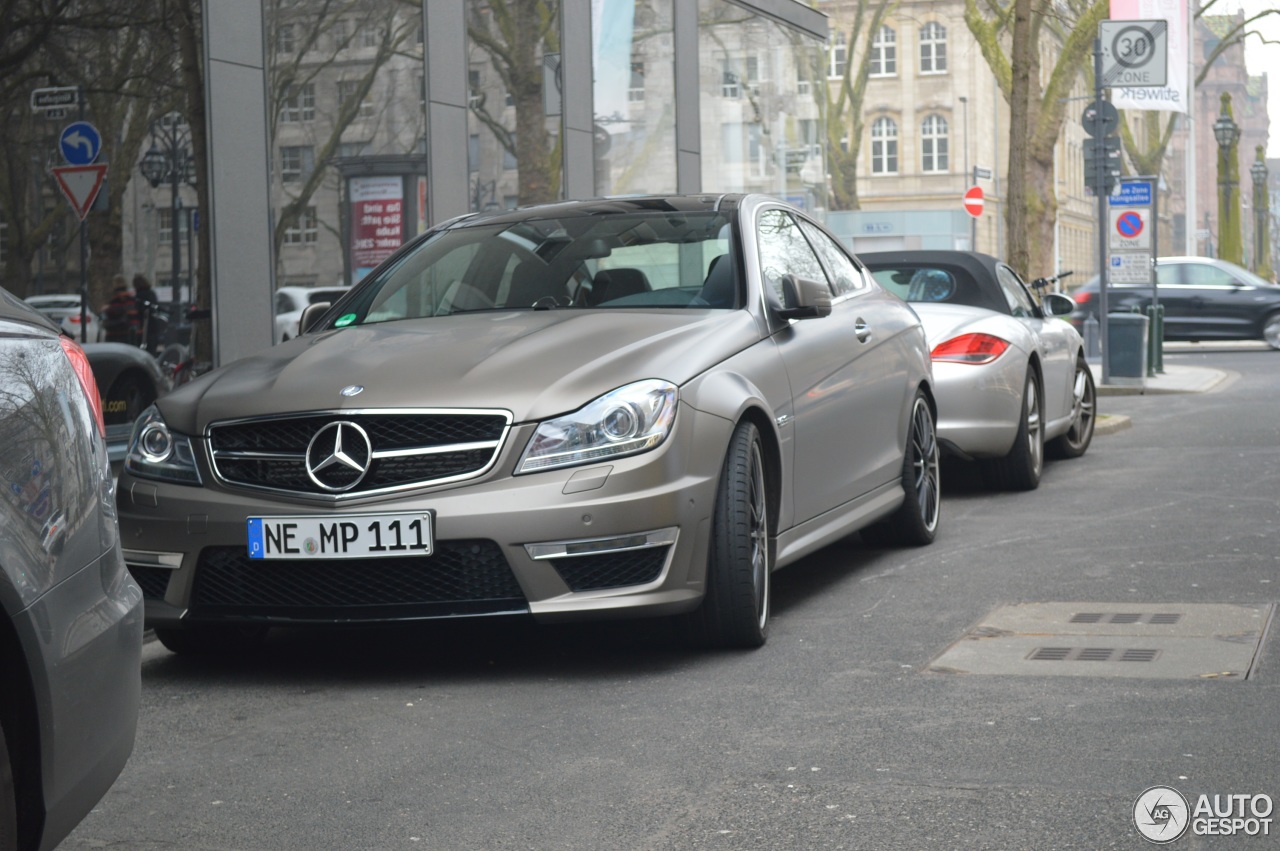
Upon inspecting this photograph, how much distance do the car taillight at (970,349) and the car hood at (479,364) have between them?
13.5 ft

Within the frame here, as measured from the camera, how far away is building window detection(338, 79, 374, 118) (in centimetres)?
1398

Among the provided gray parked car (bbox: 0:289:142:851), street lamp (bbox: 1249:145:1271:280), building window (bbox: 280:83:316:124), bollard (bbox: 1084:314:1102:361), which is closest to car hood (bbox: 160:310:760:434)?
gray parked car (bbox: 0:289:142:851)

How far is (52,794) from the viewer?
3.03 meters

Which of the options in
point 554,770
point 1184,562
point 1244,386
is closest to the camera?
point 554,770

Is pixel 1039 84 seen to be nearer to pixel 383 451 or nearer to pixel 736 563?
pixel 736 563

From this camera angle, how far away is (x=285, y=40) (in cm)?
1314

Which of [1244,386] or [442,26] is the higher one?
[442,26]

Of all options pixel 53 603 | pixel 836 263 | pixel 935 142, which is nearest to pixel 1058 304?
pixel 836 263

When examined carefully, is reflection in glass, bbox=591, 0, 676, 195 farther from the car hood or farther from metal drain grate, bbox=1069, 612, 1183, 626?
metal drain grate, bbox=1069, 612, 1183, 626

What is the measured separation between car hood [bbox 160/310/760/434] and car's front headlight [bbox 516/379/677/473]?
4 centimetres

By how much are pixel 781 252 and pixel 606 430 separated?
1.97 meters

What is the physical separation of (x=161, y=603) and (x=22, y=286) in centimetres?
560

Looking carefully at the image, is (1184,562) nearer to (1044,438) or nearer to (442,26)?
(1044,438)

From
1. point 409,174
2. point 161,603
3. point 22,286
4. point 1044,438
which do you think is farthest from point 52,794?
point 409,174
